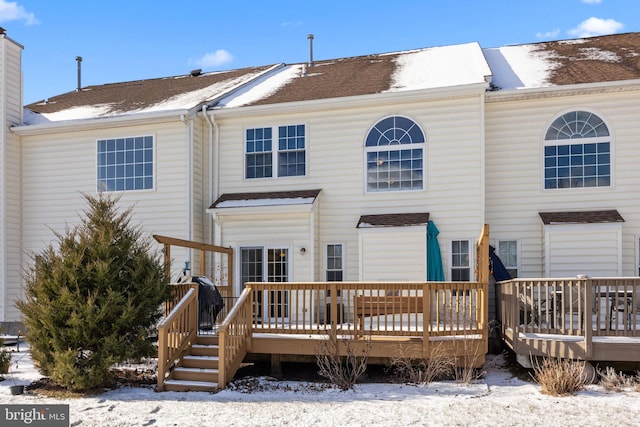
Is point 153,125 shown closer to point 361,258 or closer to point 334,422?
point 361,258

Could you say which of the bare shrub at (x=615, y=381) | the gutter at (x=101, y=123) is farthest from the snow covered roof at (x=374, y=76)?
Answer: the bare shrub at (x=615, y=381)

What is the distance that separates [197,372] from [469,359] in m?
4.21

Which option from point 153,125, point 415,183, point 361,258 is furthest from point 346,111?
point 153,125

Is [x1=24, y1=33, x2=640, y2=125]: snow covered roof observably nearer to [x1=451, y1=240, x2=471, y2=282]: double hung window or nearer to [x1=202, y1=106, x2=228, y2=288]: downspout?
[x1=202, y1=106, x2=228, y2=288]: downspout

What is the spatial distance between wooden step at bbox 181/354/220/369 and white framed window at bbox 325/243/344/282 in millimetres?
4366

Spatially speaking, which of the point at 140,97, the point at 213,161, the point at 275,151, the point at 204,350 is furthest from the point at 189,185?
the point at 204,350

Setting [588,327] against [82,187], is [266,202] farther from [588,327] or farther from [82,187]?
[588,327]

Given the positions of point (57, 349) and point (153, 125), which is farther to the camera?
point (153, 125)

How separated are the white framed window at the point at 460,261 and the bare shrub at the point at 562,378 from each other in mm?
3939

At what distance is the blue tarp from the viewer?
11789 millimetres

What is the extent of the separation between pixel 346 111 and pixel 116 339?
7093mm

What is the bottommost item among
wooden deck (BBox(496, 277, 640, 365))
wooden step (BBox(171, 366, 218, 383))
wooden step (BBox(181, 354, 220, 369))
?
wooden step (BBox(171, 366, 218, 383))

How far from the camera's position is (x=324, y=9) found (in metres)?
18.9

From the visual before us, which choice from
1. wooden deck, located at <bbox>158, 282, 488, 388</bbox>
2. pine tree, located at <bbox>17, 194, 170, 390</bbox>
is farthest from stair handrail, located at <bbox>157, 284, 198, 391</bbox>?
pine tree, located at <bbox>17, 194, 170, 390</bbox>
